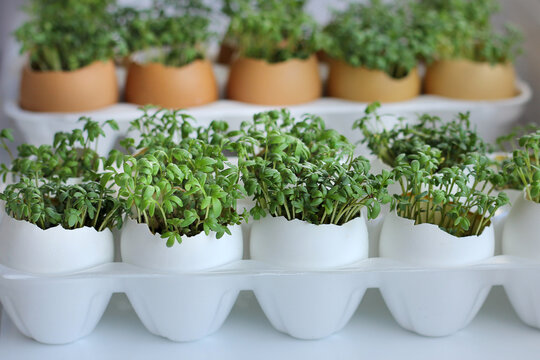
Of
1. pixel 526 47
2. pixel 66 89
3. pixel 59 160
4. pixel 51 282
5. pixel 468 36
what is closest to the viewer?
pixel 51 282

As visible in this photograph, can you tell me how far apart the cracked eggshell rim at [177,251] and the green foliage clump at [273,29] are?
0.76 m

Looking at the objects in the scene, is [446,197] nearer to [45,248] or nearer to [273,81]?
[45,248]

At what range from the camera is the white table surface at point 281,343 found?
966mm

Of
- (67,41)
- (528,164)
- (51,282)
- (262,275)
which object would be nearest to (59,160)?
(51,282)

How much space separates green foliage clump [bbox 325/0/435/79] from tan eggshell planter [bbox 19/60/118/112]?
52 centimetres

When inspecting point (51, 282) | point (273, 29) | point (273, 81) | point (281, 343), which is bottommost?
point (281, 343)

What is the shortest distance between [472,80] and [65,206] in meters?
1.06

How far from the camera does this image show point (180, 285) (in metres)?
0.94

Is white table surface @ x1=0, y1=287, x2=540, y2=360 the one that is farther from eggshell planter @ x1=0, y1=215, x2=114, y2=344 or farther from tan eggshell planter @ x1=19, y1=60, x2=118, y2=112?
tan eggshell planter @ x1=19, y1=60, x2=118, y2=112

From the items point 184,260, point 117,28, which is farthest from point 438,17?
point 184,260

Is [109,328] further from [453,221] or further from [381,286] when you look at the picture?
[453,221]

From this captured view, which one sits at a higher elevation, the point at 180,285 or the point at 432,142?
the point at 432,142

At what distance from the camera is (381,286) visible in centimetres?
98

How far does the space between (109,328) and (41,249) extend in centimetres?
16
